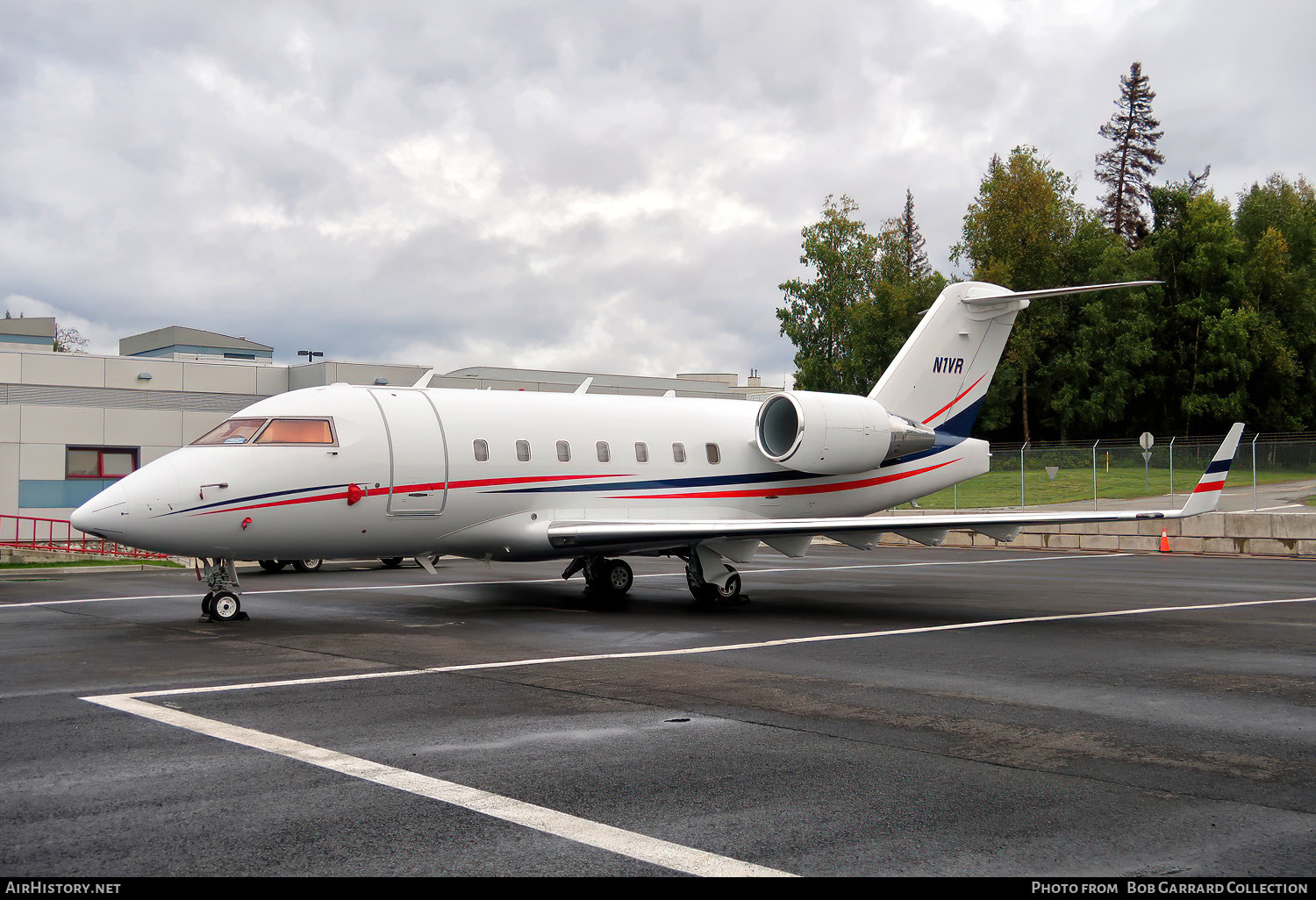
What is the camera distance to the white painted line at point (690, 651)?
8922mm

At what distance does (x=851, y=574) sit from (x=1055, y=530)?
12.2 m

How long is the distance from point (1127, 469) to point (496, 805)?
34.5 m

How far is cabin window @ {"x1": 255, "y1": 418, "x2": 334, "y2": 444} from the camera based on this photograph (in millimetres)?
13422

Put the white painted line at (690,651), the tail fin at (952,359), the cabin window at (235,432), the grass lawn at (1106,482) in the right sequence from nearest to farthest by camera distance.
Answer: the white painted line at (690,651), the cabin window at (235,432), the tail fin at (952,359), the grass lawn at (1106,482)

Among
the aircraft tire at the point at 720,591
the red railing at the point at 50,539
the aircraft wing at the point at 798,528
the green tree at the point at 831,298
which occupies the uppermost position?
the green tree at the point at 831,298

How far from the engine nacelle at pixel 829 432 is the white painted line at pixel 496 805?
433 inches

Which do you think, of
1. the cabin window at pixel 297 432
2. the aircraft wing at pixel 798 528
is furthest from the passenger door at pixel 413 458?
the aircraft wing at pixel 798 528

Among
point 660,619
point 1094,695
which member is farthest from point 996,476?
point 1094,695

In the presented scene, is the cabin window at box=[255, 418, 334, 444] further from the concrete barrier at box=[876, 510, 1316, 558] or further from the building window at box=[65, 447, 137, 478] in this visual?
the building window at box=[65, 447, 137, 478]

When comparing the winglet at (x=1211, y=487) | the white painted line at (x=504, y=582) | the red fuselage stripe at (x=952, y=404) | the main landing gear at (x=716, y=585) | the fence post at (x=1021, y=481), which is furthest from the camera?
the fence post at (x=1021, y=481)

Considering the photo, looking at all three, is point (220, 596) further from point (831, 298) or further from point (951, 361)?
point (831, 298)

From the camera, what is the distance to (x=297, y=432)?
1359cm

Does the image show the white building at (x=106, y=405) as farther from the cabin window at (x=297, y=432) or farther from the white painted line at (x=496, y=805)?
the white painted line at (x=496, y=805)

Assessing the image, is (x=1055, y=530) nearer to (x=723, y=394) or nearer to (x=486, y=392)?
(x=723, y=394)
